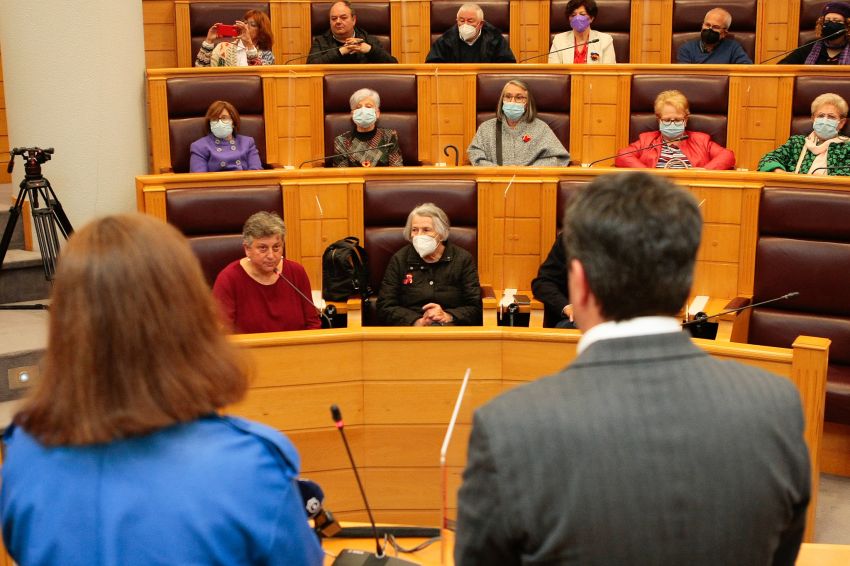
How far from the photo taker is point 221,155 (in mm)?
3670

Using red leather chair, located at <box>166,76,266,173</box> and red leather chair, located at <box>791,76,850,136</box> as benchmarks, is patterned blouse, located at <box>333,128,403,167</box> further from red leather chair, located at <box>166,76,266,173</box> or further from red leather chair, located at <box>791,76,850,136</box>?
red leather chair, located at <box>791,76,850,136</box>

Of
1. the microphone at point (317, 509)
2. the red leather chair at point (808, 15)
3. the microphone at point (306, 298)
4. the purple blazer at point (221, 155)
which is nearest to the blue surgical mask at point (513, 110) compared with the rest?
the purple blazer at point (221, 155)

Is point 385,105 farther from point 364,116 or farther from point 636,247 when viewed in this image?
point 636,247

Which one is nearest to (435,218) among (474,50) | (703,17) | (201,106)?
(201,106)

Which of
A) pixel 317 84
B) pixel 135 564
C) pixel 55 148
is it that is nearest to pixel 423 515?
pixel 135 564

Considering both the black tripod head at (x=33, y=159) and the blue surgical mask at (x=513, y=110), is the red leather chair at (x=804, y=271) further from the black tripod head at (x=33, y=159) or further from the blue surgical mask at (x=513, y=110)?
the black tripod head at (x=33, y=159)

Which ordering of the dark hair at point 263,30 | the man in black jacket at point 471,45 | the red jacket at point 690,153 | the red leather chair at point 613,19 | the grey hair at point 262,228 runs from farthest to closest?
the red leather chair at point 613,19, the dark hair at point 263,30, the man in black jacket at point 471,45, the red jacket at point 690,153, the grey hair at point 262,228

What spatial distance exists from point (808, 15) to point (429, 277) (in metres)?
2.85

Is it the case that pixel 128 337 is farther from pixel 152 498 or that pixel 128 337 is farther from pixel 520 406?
pixel 520 406

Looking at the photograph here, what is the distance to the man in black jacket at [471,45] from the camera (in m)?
4.28

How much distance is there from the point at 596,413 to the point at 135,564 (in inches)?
15.3

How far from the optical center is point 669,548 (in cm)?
81

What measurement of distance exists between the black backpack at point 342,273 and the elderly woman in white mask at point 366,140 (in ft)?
2.52

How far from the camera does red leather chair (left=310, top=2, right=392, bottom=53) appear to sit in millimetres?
4910
